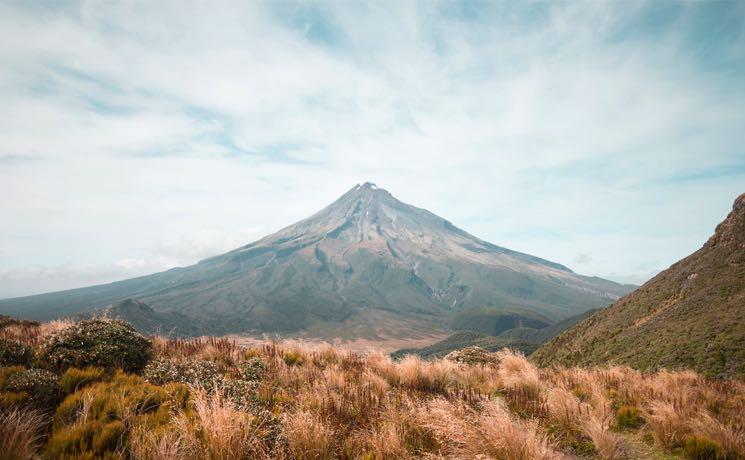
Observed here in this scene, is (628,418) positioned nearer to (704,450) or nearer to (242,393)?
(704,450)

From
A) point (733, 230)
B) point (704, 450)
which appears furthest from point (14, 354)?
point (733, 230)

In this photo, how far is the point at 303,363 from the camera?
33.3ft

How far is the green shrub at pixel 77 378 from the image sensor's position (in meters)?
5.77

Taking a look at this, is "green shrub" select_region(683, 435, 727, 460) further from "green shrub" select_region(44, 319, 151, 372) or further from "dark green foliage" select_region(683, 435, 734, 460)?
"green shrub" select_region(44, 319, 151, 372)

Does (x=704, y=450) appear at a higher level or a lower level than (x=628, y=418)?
higher

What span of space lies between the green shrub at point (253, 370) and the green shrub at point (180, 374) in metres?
0.65

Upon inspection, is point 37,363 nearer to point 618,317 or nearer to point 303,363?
point 303,363

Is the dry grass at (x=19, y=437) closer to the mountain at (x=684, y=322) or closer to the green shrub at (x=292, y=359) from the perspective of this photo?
Result: the green shrub at (x=292, y=359)

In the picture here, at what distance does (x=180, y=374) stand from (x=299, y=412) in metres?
3.65

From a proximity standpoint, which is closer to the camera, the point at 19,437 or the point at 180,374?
the point at 19,437

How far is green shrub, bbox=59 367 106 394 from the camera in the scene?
227 inches

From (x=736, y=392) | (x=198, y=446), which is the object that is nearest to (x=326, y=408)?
(x=198, y=446)

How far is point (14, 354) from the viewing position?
6.60m

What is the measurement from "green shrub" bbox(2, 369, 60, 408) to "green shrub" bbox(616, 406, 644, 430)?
1019 cm
